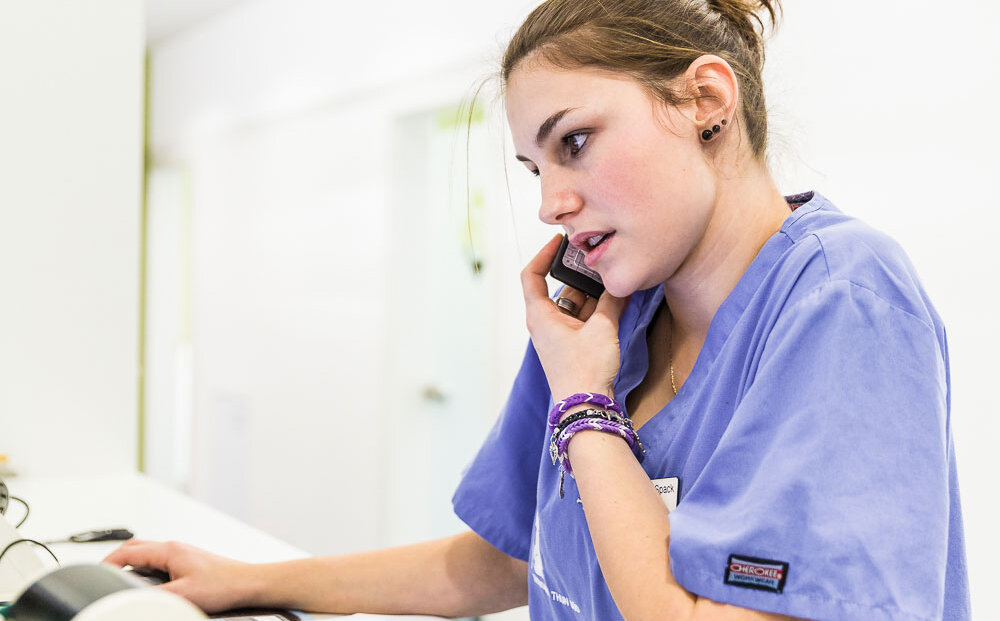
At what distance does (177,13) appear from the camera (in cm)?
524

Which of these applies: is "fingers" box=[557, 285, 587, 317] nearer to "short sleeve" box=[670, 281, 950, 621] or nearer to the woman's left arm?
the woman's left arm

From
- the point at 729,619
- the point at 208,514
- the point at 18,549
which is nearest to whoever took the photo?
the point at 729,619

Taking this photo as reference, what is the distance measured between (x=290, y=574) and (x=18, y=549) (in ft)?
1.02

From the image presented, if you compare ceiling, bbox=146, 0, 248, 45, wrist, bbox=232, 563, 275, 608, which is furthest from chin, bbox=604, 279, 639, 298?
ceiling, bbox=146, 0, 248, 45

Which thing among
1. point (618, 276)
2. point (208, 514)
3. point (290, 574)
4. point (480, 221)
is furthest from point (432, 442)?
point (618, 276)

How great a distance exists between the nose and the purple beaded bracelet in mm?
188

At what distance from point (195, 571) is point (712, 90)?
853mm

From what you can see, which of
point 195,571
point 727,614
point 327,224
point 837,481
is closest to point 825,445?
point 837,481

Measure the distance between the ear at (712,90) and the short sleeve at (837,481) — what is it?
0.75 ft

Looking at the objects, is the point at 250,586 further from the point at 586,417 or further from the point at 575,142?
the point at 575,142

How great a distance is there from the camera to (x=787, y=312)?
773 millimetres

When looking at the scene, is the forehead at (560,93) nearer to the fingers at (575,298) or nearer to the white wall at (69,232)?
the fingers at (575,298)

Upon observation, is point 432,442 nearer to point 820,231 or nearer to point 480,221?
point 480,221

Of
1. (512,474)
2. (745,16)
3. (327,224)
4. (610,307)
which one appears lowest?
(512,474)
